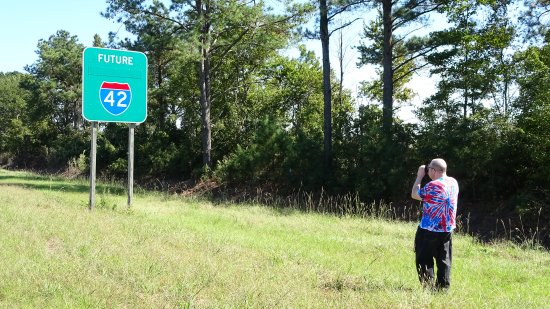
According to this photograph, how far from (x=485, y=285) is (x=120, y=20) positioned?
68.2ft

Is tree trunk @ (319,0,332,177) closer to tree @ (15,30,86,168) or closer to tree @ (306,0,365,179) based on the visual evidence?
tree @ (306,0,365,179)

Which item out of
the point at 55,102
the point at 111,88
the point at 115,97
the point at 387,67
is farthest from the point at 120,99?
the point at 55,102

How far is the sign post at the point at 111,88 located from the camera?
38.7ft

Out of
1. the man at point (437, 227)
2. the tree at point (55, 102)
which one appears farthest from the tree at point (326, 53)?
the tree at point (55, 102)

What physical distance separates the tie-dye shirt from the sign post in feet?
27.5

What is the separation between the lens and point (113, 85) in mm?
12203

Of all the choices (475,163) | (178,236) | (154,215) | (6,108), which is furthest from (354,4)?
(6,108)

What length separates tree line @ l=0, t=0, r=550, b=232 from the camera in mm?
15613

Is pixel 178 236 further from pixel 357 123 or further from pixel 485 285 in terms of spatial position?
pixel 357 123

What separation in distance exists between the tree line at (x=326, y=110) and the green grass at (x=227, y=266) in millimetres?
5770

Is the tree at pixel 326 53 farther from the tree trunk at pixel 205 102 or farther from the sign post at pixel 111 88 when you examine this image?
the sign post at pixel 111 88

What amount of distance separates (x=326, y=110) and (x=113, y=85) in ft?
32.1

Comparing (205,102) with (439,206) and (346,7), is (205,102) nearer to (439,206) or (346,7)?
(346,7)

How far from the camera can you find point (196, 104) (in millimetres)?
29516
